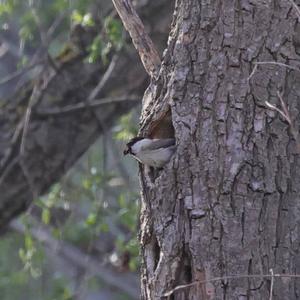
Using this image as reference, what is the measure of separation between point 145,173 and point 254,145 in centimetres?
28

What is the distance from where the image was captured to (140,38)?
2.64m

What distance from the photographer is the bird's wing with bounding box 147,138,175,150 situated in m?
A: 2.29

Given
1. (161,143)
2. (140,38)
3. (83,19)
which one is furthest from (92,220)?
(161,143)

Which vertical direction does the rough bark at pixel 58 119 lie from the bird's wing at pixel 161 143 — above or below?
above

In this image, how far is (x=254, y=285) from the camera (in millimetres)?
2207

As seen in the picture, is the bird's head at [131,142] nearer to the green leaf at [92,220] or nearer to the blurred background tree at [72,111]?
the blurred background tree at [72,111]

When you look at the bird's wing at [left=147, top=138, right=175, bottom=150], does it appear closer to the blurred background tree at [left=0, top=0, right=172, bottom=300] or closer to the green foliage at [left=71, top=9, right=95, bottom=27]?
the blurred background tree at [left=0, top=0, right=172, bottom=300]

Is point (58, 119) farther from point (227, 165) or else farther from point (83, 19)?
point (227, 165)

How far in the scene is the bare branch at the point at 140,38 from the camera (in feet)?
8.49

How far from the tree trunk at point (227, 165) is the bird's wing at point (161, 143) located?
0.04 metres

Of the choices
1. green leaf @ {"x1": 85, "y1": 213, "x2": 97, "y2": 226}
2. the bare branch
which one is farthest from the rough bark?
the bare branch

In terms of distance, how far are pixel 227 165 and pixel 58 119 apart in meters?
1.76

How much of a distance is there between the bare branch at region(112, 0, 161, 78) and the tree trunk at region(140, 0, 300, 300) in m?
0.19

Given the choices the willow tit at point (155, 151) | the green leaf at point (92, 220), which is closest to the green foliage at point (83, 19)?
the green leaf at point (92, 220)
